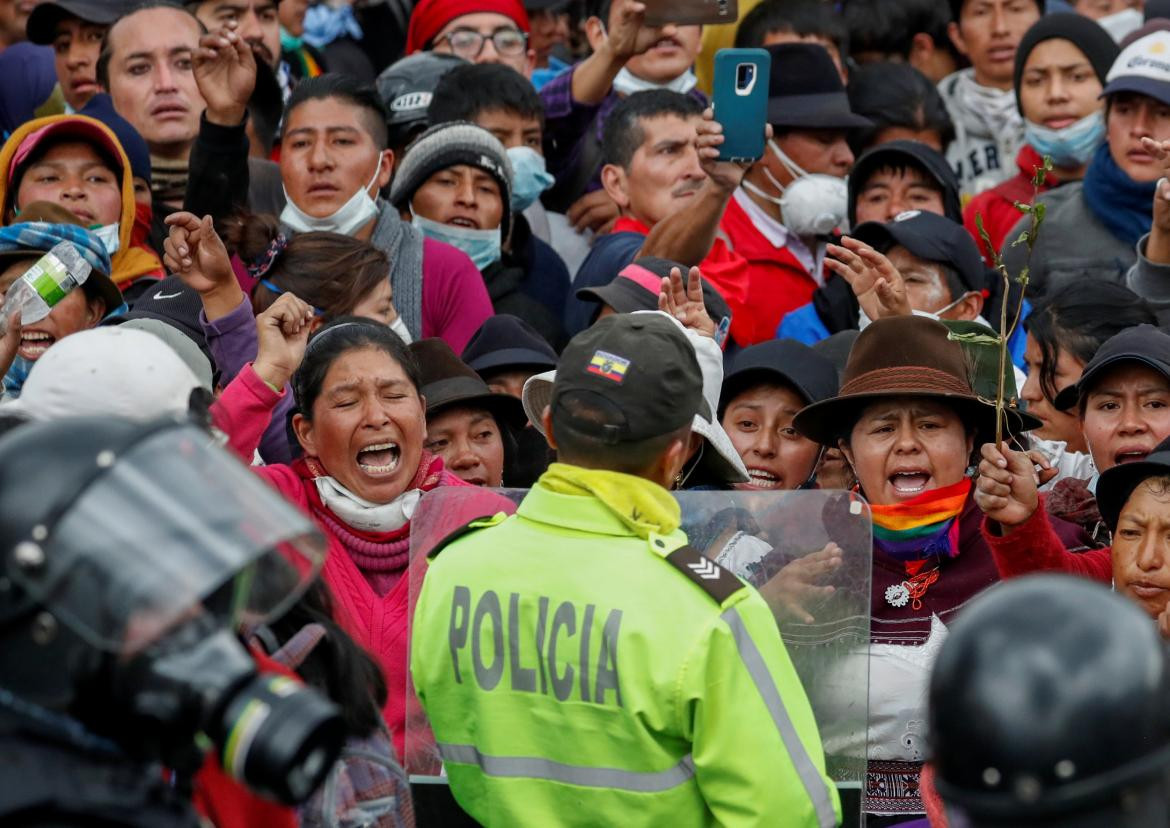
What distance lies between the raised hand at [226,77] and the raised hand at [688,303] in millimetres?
1792

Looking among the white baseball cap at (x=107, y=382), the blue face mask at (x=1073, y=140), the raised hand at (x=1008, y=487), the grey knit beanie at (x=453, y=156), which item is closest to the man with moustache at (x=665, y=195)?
the grey knit beanie at (x=453, y=156)

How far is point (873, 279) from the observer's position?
20.8ft

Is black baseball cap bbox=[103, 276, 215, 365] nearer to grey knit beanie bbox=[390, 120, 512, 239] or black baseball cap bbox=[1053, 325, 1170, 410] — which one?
grey knit beanie bbox=[390, 120, 512, 239]

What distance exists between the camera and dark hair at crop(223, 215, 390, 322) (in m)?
6.41

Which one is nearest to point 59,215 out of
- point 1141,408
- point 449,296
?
point 449,296

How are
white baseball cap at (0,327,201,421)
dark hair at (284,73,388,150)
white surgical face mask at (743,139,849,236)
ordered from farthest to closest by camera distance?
white surgical face mask at (743,139,849,236) < dark hair at (284,73,388,150) < white baseball cap at (0,327,201,421)

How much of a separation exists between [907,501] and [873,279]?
1.22 metres

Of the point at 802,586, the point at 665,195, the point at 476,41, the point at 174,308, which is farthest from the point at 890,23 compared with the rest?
the point at 802,586

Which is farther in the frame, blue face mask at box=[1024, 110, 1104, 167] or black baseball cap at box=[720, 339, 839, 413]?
blue face mask at box=[1024, 110, 1104, 167]

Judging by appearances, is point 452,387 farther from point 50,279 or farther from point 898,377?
point 898,377

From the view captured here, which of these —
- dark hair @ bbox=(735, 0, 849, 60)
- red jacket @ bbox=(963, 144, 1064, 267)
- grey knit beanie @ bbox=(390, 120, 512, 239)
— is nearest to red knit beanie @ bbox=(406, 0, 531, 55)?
dark hair @ bbox=(735, 0, 849, 60)

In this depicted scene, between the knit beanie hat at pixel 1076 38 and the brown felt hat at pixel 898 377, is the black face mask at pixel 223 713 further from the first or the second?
the knit beanie hat at pixel 1076 38

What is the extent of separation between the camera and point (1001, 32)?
31.5ft

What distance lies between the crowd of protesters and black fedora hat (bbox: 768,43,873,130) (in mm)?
21
